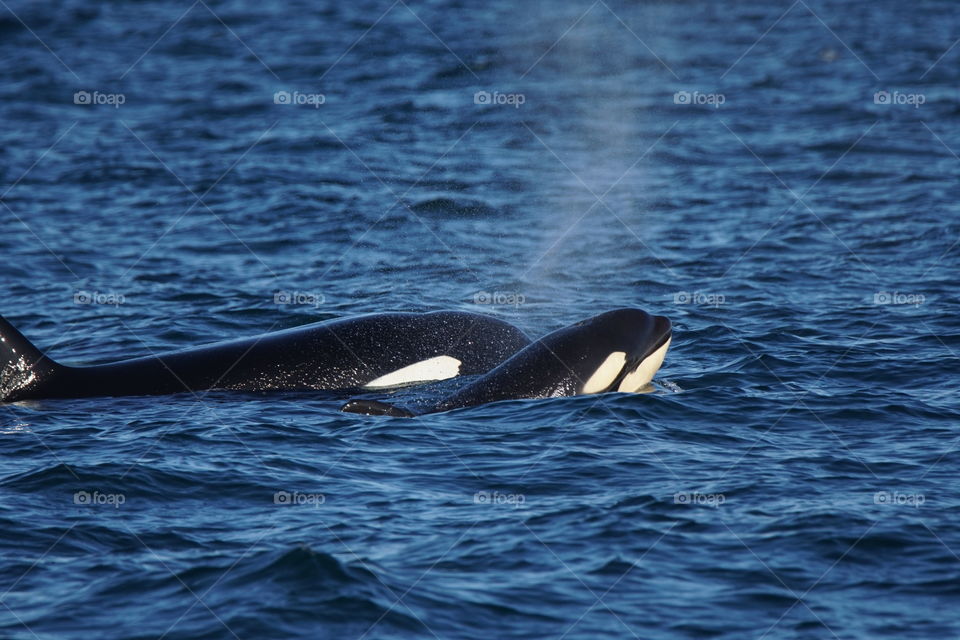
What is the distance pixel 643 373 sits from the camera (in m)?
13.8

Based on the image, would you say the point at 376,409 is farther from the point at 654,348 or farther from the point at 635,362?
the point at 654,348

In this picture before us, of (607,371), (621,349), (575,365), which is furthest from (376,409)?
(621,349)

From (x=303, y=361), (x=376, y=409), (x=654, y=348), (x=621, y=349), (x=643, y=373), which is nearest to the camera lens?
(x=376, y=409)

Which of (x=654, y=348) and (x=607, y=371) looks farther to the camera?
(x=654, y=348)

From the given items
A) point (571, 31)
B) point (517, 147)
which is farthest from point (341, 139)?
point (571, 31)

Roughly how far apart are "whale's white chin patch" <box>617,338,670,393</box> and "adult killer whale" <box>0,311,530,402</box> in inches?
63.5

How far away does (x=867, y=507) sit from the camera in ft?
35.4

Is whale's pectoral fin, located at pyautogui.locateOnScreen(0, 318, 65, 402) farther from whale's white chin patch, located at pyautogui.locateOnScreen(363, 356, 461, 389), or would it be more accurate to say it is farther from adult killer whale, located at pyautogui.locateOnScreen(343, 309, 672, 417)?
adult killer whale, located at pyautogui.locateOnScreen(343, 309, 672, 417)

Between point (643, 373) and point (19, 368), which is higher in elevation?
point (19, 368)

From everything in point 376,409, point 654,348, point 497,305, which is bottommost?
point 376,409

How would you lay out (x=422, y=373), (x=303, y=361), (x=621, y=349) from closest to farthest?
(x=621, y=349) → (x=303, y=361) → (x=422, y=373)

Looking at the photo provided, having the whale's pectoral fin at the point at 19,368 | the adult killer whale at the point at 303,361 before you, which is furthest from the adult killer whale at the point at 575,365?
the whale's pectoral fin at the point at 19,368

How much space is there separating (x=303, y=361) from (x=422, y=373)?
1306 mm

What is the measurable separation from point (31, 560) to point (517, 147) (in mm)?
19922
